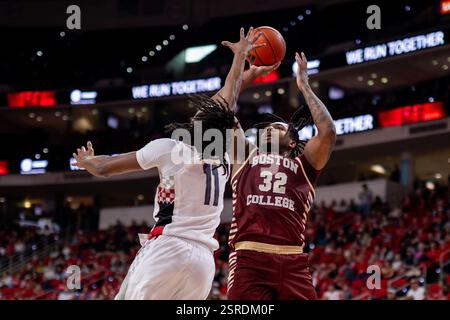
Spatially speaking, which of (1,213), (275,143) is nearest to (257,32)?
(275,143)

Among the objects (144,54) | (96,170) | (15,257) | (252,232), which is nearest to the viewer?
(96,170)

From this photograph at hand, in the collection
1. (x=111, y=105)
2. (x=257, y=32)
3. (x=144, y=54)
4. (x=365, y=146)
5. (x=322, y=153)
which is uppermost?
(x=144, y=54)

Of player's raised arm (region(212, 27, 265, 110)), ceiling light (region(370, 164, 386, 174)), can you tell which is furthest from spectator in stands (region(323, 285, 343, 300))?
ceiling light (region(370, 164, 386, 174))

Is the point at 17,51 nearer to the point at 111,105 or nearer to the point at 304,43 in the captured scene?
the point at 111,105

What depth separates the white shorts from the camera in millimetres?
5168

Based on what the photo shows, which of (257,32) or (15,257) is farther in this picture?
(15,257)

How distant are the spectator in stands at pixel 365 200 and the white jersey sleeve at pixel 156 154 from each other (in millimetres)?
18613

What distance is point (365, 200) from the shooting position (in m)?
23.8

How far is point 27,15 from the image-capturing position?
125ft

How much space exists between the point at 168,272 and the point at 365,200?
62.8 ft

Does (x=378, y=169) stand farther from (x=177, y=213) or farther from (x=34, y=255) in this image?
(x=177, y=213)

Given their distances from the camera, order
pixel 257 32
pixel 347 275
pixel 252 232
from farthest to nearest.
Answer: pixel 347 275 → pixel 257 32 → pixel 252 232

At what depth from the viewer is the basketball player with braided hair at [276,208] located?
5879 millimetres

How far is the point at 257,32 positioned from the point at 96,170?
2.46 m
